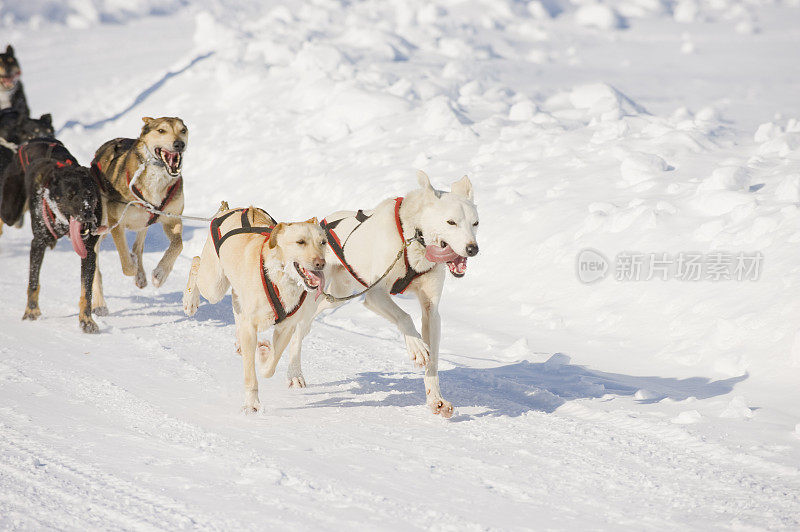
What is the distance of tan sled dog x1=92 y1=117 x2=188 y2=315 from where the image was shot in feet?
21.7

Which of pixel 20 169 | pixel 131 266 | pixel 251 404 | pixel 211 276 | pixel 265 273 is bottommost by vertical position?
pixel 251 404

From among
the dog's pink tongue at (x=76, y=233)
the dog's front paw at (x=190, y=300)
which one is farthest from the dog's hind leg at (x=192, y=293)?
the dog's pink tongue at (x=76, y=233)

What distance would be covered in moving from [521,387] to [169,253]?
3.26m

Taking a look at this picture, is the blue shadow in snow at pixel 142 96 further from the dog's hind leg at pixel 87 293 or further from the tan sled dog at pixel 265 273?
the tan sled dog at pixel 265 273

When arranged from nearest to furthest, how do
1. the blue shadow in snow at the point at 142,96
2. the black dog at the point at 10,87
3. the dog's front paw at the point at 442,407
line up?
the dog's front paw at the point at 442,407, the black dog at the point at 10,87, the blue shadow in snow at the point at 142,96

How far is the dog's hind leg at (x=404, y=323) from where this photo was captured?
475cm

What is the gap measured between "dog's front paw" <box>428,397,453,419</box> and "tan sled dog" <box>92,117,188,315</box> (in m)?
3.07

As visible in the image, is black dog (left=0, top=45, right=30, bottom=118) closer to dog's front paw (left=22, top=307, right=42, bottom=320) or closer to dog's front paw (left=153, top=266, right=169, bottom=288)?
dog's front paw (left=22, top=307, right=42, bottom=320)

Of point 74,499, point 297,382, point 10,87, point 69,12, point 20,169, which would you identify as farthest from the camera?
point 69,12

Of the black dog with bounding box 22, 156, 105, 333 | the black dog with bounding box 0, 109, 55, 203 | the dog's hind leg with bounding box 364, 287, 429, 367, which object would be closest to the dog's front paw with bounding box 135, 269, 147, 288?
the black dog with bounding box 22, 156, 105, 333

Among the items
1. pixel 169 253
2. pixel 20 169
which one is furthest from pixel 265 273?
pixel 20 169

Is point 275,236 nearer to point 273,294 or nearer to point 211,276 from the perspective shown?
point 273,294

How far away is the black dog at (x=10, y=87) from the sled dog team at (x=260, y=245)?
110 inches

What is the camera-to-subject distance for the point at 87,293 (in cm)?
657
